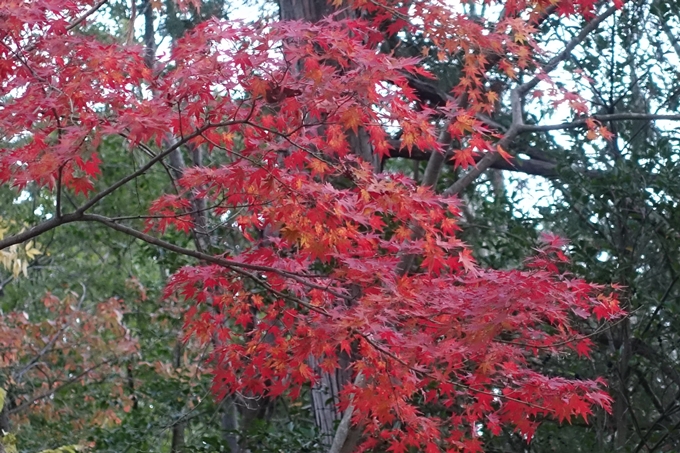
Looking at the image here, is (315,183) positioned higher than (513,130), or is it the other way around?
(513,130)

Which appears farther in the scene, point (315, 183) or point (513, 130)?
point (513, 130)

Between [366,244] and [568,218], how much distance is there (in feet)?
6.79

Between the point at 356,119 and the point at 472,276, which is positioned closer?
the point at 356,119

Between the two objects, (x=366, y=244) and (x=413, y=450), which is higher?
(x=366, y=244)

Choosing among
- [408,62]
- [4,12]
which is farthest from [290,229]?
[4,12]

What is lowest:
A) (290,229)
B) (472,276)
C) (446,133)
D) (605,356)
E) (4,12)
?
(605,356)

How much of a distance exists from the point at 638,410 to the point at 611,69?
7.61 feet

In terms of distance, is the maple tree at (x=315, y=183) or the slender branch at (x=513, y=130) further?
the slender branch at (x=513, y=130)

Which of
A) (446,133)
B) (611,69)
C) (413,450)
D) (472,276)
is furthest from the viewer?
(611,69)

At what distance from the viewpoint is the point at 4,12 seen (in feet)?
11.4

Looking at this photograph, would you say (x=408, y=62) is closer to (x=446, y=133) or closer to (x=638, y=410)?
(x=446, y=133)

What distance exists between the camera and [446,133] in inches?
189

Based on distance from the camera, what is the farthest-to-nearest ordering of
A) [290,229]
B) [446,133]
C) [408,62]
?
1. [446,133]
2. [290,229]
3. [408,62]

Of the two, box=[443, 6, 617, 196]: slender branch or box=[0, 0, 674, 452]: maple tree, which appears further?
box=[443, 6, 617, 196]: slender branch
